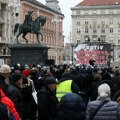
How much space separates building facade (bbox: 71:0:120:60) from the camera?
12681cm

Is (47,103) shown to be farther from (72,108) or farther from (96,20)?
(96,20)

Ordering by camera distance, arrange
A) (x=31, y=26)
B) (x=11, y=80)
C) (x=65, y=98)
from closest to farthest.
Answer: (x=65, y=98), (x=11, y=80), (x=31, y=26)

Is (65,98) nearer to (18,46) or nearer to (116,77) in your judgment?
(116,77)

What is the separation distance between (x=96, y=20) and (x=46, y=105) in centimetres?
12016

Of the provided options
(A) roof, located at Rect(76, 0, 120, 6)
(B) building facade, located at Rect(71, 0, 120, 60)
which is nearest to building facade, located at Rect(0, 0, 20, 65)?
(B) building facade, located at Rect(71, 0, 120, 60)

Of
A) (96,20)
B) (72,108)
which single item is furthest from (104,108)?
(96,20)

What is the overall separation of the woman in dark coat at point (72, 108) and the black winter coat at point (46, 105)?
4.85ft

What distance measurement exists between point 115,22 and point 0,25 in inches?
2356

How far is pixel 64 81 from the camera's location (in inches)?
430

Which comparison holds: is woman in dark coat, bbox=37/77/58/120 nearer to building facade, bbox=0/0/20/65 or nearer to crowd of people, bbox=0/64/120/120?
crowd of people, bbox=0/64/120/120

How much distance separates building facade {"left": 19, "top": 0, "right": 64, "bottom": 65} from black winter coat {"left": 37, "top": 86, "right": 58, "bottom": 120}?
252 ft

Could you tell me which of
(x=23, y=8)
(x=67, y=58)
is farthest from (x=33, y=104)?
(x=67, y=58)

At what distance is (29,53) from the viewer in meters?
37.6

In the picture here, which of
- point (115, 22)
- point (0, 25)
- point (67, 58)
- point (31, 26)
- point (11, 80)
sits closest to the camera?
point (11, 80)
